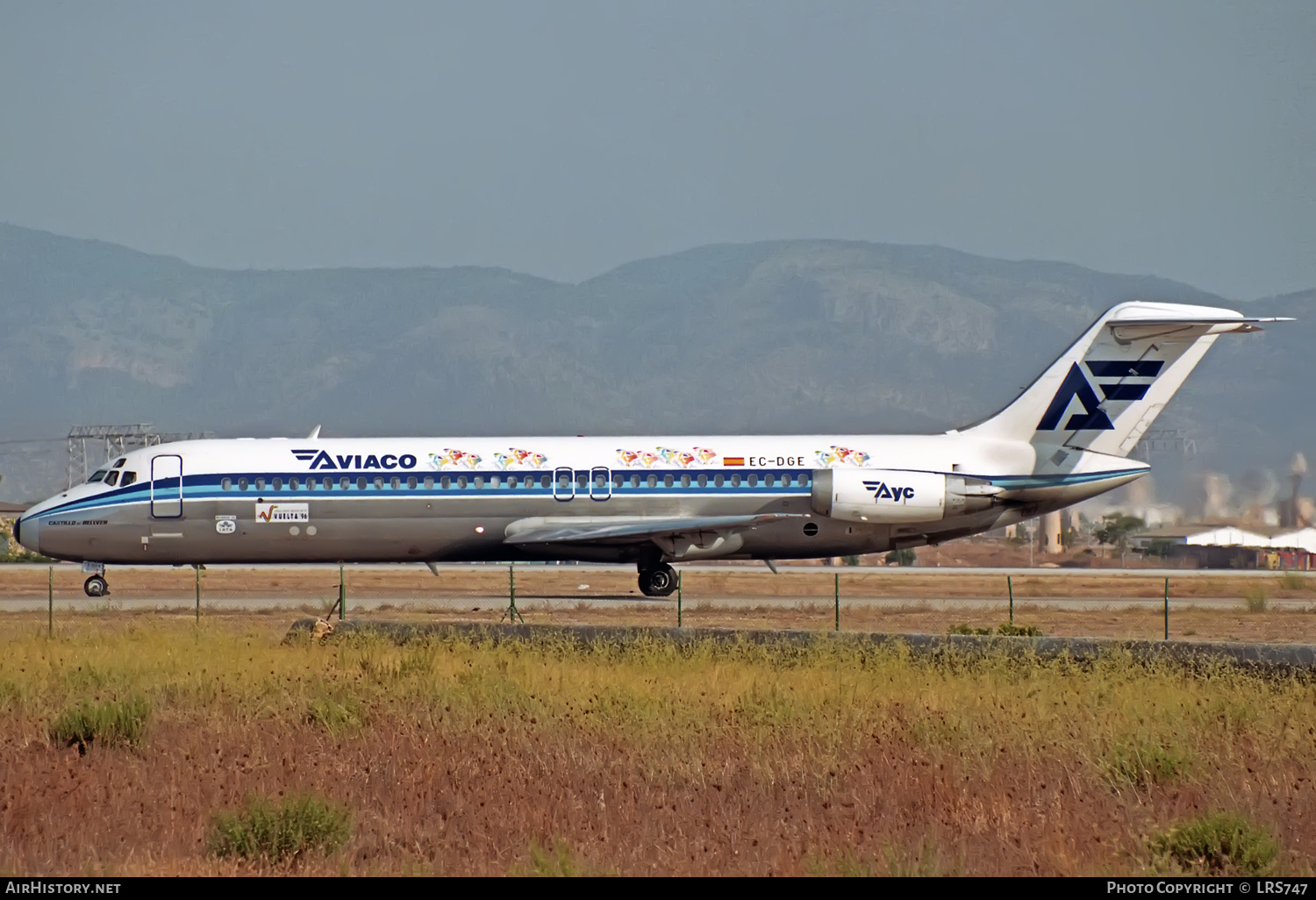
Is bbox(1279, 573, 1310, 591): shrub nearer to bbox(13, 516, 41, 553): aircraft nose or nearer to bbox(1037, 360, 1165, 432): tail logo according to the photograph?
bbox(1037, 360, 1165, 432): tail logo

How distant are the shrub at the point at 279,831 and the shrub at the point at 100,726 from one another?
3617mm

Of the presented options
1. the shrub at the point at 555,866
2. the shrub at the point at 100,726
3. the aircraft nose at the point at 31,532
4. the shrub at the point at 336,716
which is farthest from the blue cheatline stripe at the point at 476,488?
the shrub at the point at 555,866

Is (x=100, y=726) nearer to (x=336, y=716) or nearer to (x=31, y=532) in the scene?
(x=336, y=716)

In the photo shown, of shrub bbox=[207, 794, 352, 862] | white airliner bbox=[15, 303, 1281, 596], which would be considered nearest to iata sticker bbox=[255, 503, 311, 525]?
white airliner bbox=[15, 303, 1281, 596]

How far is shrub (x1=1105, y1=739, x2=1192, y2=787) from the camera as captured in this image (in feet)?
39.3

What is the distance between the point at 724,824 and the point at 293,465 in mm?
22494

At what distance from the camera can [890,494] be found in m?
31.2

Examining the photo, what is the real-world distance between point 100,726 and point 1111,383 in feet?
75.7

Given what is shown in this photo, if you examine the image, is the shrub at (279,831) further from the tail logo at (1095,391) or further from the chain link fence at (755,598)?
the tail logo at (1095,391)

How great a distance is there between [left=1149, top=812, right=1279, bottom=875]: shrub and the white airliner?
21.2 metres

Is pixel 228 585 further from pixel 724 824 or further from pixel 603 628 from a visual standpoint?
pixel 724 824

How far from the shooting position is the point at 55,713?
1501 cm

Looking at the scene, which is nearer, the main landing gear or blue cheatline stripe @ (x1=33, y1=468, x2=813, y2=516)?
blue cheatline stripe @ (x1=33, y1=468, x2=813, y2=516)
